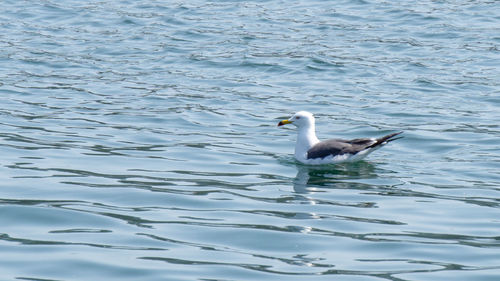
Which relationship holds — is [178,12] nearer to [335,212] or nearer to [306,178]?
[306,178]

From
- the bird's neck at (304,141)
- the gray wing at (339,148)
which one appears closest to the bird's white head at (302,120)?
the bird's neck at (304,141)

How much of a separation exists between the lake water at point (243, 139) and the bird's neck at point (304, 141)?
34 centimetres

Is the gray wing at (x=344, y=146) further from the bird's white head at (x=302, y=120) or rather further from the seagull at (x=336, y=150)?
the bird's white head at (x=302, y=120)

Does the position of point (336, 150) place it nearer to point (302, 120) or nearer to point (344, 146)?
point (344, 146)

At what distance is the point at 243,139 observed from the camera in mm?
15656

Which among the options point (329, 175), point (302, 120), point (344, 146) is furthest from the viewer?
point (302, 120)

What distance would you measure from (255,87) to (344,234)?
391 inches

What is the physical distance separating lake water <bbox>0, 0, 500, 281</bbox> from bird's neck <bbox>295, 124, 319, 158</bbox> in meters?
0.34

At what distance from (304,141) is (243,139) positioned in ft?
4.36

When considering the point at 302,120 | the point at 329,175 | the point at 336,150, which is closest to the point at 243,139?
the point at 302,120

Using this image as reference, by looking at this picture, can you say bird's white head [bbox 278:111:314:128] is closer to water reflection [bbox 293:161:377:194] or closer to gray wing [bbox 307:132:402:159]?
gray wing [bbox 307:132:402:159]

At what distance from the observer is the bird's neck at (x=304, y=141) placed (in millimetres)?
14492

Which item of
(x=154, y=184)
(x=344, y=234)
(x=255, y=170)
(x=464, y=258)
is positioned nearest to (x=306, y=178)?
(x=255, y=170)

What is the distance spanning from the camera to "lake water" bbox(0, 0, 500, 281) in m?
9.45
